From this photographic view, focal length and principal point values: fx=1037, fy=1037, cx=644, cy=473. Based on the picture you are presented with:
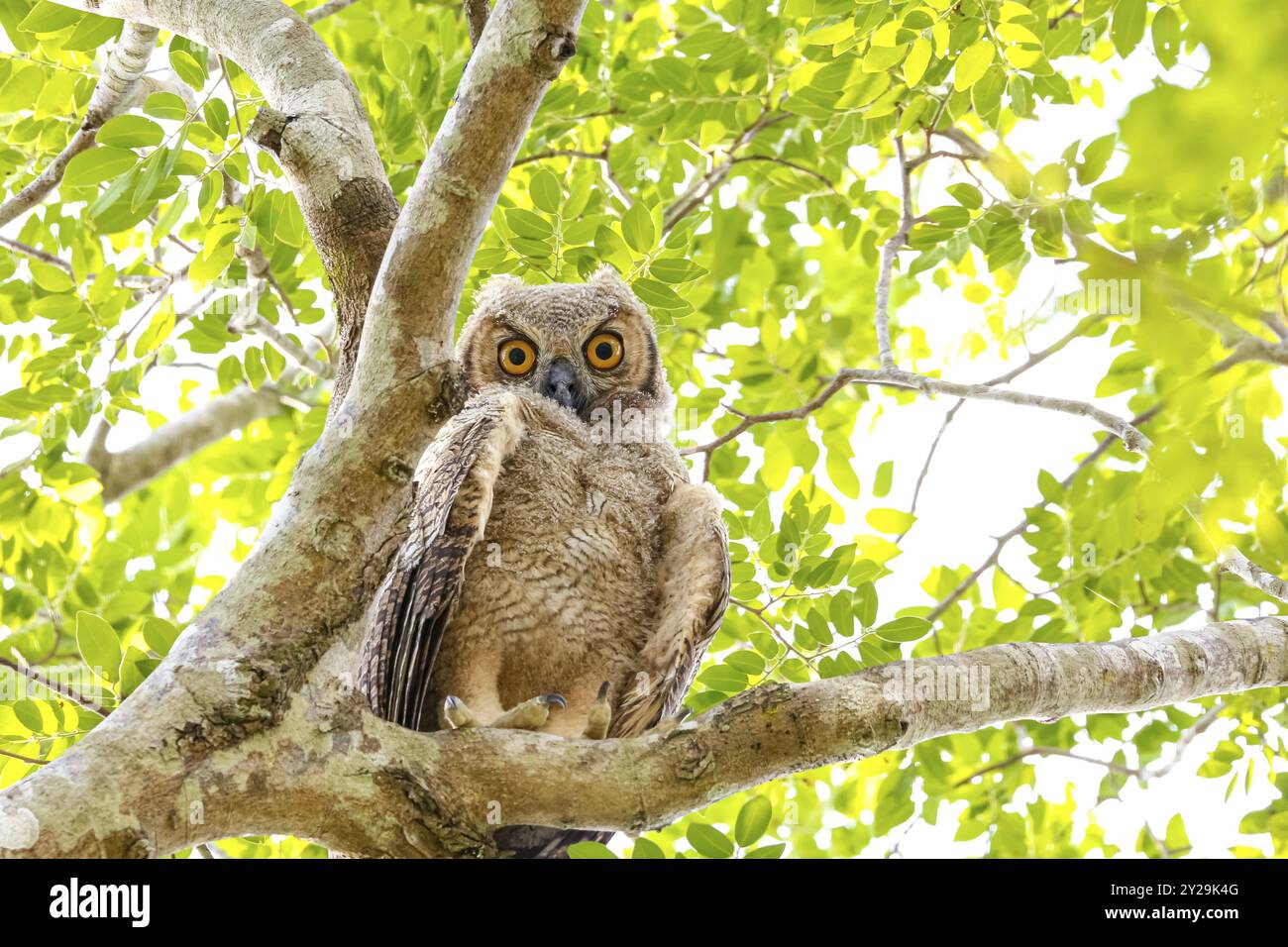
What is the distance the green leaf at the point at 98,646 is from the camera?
345 centimetres

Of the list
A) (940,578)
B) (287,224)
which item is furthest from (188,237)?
(940,578)

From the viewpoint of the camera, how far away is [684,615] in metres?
3.60

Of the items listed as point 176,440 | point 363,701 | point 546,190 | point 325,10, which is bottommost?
point 363,701

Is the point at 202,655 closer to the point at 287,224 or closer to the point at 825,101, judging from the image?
the point at 287,224

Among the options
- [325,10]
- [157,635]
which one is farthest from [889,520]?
[325,10]

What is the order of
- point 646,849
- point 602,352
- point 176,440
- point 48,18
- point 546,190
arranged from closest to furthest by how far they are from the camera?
point 646,849 < point 48,18 < point 546,190 < point 602,352 < point 176,440

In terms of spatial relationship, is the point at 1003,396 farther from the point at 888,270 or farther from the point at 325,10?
the point at 325,10

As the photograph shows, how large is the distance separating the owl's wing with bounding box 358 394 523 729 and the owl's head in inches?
35.6

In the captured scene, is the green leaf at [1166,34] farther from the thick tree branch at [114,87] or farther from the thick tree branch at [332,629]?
the thick tree branch at [114,87]

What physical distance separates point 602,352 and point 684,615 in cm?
142

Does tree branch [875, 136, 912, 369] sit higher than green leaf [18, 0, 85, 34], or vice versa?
green leaf [18, 0, 85, 34]

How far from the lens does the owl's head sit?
14.4ft

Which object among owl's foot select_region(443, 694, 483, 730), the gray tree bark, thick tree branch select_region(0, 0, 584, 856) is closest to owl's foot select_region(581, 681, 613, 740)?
owl's foot select_region(443, 694, 483, 730)

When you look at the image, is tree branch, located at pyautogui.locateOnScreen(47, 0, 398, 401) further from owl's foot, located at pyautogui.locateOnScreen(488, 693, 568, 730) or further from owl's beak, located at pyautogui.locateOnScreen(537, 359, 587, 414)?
owl's foot, located at pyautogui.locateOnScreen(488, 693, 568, 730)
